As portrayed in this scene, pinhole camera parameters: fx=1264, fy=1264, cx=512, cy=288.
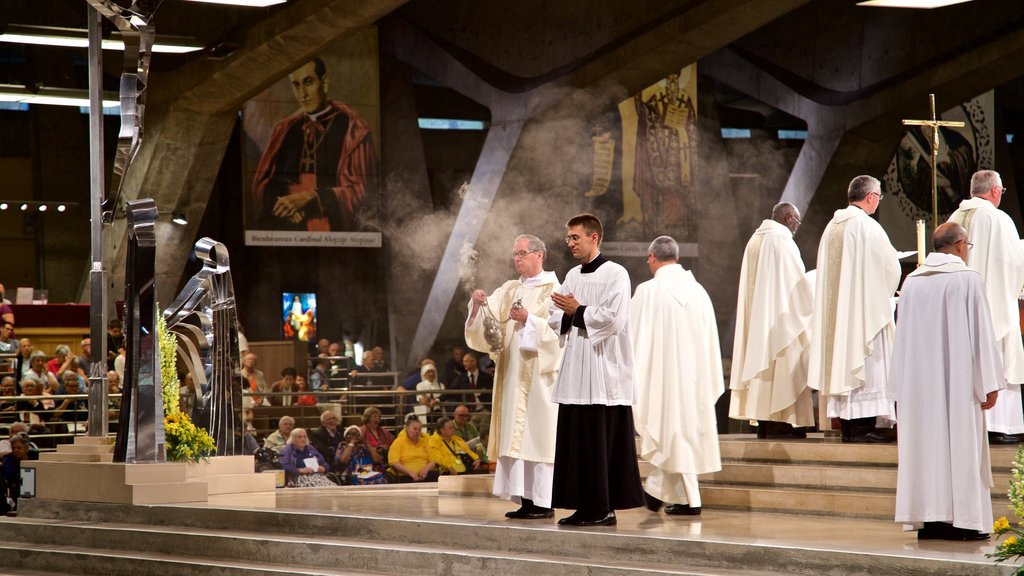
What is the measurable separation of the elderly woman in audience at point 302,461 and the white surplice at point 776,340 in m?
4.34

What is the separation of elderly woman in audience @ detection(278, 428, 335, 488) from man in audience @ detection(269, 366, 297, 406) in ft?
6.00

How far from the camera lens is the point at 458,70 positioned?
17.7 m

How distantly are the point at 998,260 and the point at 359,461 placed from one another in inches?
240

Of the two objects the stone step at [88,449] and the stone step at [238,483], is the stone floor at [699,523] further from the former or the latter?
the stone step at [88,449]

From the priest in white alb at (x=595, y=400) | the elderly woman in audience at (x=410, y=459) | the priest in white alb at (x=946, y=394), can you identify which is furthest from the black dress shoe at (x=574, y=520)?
the elderly woman in audience at (x=410, y=459)

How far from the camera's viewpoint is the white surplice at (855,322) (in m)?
7.57

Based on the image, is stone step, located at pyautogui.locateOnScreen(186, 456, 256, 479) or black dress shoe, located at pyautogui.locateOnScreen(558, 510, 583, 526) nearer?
black dress shoe, located at pyautogui.locateOnScreen(558, 510, 583, 526)

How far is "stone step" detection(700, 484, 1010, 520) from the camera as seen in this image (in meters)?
6.62

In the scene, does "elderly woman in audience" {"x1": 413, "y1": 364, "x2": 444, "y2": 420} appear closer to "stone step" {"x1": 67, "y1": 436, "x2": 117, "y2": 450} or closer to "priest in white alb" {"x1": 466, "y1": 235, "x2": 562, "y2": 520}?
"stone step" {"x1": 67, "y1": 436, "x2": 117, "y2": 450}

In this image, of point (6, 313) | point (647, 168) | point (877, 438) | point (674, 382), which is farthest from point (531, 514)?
point (647, 168)

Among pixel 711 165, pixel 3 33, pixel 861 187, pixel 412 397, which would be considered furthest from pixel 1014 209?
pixel 3 33

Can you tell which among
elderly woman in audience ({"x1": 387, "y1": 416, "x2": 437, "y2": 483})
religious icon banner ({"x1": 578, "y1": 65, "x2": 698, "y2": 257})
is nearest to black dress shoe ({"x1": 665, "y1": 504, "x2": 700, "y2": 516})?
elderly woman in audience ({"x1": 387, "y1": 416, "x2": 437, "y2": 483})

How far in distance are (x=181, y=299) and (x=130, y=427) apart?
1285 mm

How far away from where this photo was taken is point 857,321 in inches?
301
